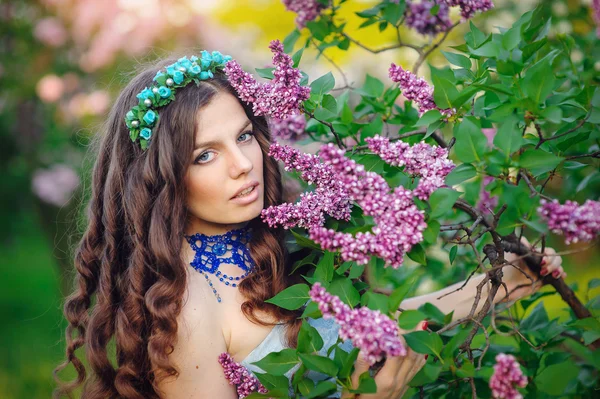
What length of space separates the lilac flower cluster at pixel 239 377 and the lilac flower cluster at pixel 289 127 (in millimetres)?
697

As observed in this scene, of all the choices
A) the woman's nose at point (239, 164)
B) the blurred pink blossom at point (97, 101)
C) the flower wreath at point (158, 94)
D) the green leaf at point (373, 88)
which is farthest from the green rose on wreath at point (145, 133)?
the blurred pink blossom at point (97, 101)

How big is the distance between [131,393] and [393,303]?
0.92 metres

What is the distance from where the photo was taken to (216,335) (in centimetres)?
175

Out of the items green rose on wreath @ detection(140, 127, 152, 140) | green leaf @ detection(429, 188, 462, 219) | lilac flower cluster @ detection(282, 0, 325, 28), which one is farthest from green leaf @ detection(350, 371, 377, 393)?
lilac flower cluster @ detection(282, 0, 325, 28)

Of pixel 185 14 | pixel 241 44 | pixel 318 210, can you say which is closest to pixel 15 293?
pixel 185 14

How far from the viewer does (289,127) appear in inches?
74.6

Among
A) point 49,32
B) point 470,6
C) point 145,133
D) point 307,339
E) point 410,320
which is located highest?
point 49,32

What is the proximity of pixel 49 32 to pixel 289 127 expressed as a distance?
4420mm

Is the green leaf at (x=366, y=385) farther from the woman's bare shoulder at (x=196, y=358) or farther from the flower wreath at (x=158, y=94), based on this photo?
the flower wreath at (x=158, y=94)

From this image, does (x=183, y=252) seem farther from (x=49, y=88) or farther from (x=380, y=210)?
(x=49, y=88)

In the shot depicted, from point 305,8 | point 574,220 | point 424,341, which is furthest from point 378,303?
point 305,8

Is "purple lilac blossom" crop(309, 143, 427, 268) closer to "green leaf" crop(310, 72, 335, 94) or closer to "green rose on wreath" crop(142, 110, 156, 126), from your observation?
"green leaf" crop(310, 72, 335, 94)

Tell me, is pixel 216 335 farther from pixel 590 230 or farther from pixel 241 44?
pixel 241 44

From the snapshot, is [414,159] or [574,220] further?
[414,159]
